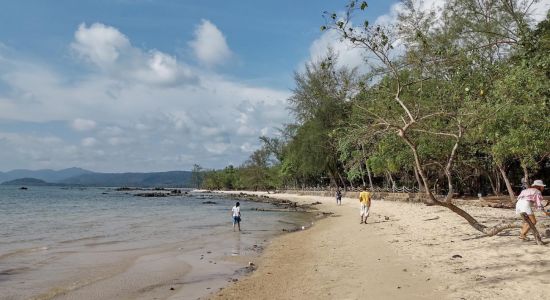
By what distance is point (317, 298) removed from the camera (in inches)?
344

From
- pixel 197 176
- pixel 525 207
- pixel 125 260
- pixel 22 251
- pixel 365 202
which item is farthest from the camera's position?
pixel 197 176

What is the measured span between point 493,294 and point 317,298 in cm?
317

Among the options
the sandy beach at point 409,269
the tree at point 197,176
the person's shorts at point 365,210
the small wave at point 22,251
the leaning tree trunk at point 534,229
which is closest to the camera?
the sandy beach at point 409,269

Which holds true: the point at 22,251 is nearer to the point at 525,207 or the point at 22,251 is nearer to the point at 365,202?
the point at 365,202

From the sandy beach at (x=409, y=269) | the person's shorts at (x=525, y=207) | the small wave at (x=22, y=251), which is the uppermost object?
the person's shorts at (x=525, y=207)

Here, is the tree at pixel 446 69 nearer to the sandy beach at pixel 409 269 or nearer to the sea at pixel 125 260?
the sandy beach at pixel 409 269

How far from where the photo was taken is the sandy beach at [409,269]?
8.26 metres

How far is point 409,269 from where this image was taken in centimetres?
1028

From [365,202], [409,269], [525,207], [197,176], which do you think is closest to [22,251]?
[409,269]

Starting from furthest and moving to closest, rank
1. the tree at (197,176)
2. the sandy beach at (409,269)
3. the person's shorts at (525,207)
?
1. the tree at (197,176)
2. the person's shorts at (525,207)
3. the sandy beach at (409,269)

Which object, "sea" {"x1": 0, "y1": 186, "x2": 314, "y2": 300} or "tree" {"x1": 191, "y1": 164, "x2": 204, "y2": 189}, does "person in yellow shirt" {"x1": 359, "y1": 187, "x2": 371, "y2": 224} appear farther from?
"tree" {"x1": 191, "y1": 164, "x2": 204, "y2": 189}

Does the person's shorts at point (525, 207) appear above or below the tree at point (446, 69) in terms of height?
below

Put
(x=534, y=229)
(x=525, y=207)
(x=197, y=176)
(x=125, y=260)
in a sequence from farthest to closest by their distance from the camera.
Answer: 1. (x=197, y=176)
2. (x=125, y=260)
3. (x=525, y=207)
4. (x=534, y=229)

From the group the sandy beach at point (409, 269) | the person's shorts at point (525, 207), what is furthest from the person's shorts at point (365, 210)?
the person's shorts at point (525, 207)
